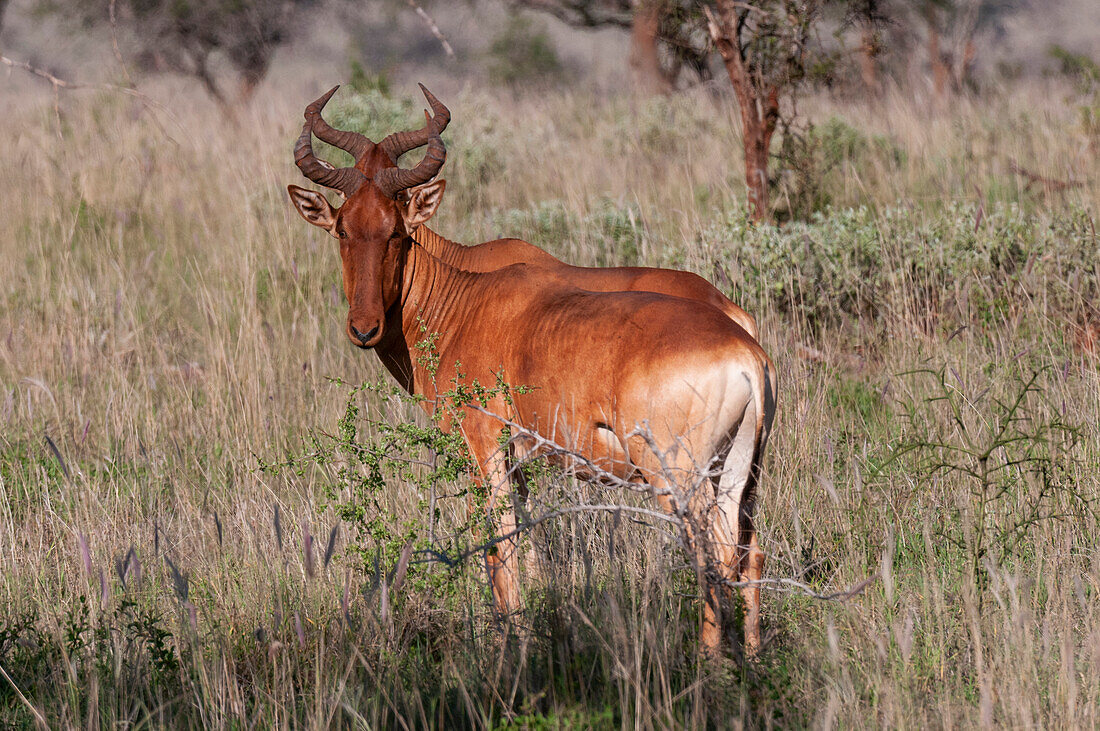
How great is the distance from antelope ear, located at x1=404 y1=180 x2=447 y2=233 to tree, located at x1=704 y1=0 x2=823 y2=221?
3221 millimetres

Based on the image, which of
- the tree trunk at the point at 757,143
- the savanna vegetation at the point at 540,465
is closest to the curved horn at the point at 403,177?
the savanna vegetation at the point at 540,465

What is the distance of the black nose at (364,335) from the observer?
4.88 m

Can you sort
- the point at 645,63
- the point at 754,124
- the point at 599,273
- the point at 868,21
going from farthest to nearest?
the point at 645,63, the point at 868,21, the point at 754,124, the point at 599,273

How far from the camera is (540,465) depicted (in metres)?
4.07

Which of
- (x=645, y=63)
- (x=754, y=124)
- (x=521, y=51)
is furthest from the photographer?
(x=521, y=51)

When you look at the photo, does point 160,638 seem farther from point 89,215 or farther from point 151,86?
point 151,86

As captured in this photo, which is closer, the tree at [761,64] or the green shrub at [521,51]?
the tree at [761,64]

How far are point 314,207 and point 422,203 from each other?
60 centimetres

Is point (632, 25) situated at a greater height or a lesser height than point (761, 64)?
greater

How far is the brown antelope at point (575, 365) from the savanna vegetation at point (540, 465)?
0.67 ft

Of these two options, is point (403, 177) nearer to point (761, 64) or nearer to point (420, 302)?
point (420, 302)

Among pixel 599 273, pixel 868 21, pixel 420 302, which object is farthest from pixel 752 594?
pixel 868 21

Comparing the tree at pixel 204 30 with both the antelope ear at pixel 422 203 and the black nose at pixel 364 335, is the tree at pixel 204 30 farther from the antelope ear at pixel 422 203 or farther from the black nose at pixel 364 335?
the black nose at pixel 364 335

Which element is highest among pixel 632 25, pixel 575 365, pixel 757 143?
pixel 632 25
